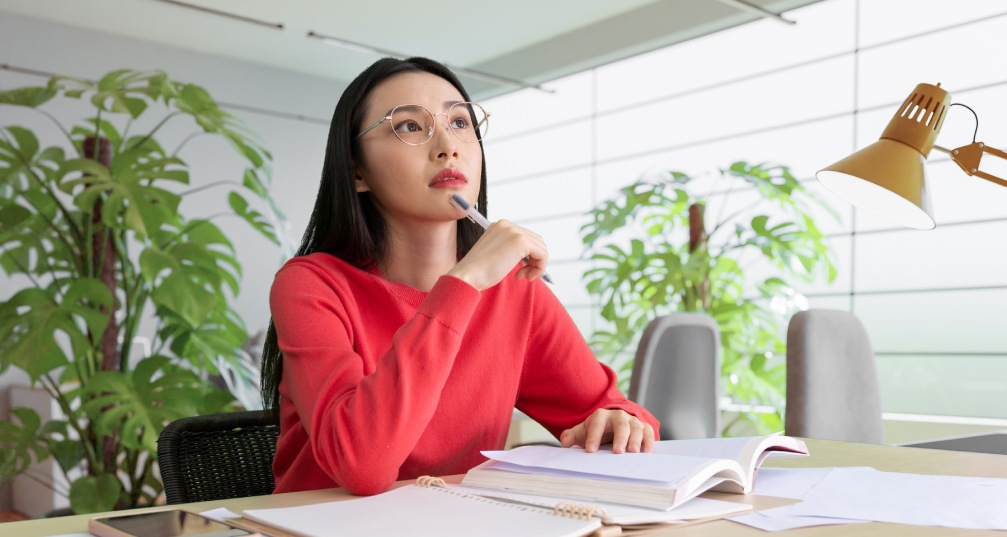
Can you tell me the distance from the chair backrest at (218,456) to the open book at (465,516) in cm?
46

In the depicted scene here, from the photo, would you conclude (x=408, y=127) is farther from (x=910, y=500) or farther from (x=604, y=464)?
(x=910, y=500)

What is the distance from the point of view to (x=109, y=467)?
7.97 ft

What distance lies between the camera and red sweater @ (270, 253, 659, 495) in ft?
3.43

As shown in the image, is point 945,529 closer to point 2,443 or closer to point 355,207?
point 355,207

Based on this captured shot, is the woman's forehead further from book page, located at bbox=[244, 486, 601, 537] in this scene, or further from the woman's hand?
book page, located at bbox=[244, 486, 601, 537]

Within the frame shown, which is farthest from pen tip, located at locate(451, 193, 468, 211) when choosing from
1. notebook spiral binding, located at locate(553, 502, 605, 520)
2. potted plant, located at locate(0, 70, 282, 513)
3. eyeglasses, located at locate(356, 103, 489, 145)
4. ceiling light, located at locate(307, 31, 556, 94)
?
ceiling light, located at locate(307, 31, 556, 94)

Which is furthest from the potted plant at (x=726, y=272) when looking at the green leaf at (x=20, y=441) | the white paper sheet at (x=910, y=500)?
the white paper sheet at (x=910, y=500)

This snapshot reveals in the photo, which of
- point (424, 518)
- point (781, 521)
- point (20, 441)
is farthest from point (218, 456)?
point (20, 441)

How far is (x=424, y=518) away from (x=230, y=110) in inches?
306

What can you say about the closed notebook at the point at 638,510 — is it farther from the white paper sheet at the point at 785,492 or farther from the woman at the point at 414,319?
the woman at the point at 414,319

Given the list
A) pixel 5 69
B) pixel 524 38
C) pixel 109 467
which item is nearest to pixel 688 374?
pixel 109 467

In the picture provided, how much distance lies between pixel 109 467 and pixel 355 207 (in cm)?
147

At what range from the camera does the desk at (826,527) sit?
0.78 metres

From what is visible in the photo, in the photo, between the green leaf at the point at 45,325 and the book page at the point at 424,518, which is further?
the green leaf at the point at 45,325
